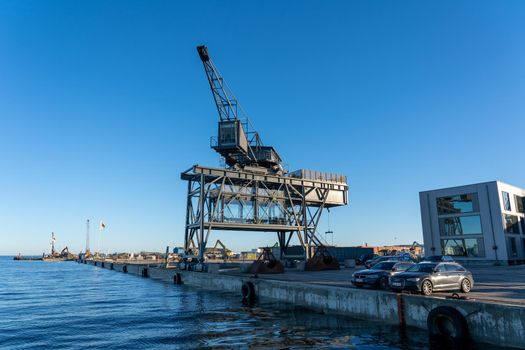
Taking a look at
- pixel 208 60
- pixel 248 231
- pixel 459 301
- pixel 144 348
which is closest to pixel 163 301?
pixel 144 348

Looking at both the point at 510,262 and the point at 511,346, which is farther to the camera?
the point at 510,262

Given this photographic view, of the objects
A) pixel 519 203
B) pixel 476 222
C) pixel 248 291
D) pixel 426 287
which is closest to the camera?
pixel 426 287

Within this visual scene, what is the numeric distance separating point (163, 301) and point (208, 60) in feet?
140

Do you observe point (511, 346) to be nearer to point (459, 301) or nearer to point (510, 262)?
point (459, 301)

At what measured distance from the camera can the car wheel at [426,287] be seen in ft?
59.7

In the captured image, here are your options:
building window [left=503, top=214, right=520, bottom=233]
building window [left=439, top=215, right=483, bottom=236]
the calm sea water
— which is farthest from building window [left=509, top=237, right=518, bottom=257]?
the calm sea water

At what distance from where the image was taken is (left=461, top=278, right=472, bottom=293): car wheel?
19531 millimetres

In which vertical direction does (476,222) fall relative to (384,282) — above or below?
above

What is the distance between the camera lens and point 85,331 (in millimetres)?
19141

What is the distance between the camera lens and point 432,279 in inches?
731

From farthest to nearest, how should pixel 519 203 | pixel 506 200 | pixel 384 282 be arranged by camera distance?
1. pixel 519 203
2. pixel 506 200
3. pixel 384 282

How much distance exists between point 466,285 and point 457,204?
3904cm

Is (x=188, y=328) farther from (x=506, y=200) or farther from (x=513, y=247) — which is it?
(x=506, y=200)

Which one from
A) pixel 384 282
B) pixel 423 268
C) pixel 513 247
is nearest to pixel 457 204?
pixel 513 247
